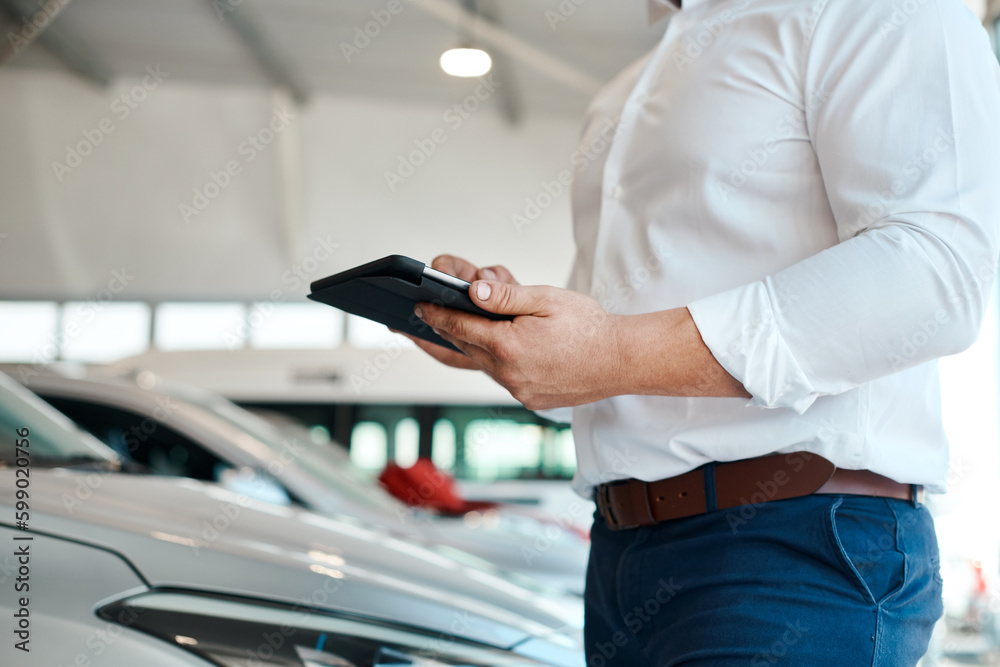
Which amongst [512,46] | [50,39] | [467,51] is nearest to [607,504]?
[467,51]

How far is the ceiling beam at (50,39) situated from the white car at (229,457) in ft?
28.9

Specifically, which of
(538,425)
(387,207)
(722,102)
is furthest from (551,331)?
(387,207)

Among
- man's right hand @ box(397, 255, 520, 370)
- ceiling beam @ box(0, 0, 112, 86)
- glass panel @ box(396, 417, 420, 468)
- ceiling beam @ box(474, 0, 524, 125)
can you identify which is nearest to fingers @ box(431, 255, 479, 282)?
man's right hand @ box(397, 255, 520, 370)

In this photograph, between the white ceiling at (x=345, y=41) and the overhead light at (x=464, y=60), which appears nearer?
the overhead light at (x=464, y=60)

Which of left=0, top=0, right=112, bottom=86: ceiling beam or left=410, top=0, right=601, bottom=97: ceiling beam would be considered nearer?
left=410, top=0, right=601, bottom=97: ceiling beam

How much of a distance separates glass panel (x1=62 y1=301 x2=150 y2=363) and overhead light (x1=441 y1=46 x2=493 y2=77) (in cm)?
583

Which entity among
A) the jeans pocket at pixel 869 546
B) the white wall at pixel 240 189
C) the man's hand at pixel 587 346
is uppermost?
the white wall at pixel 240 189

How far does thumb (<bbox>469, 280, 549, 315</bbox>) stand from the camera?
82 centimetres

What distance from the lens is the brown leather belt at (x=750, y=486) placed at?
89 cm

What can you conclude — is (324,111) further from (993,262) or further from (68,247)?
(993,262)

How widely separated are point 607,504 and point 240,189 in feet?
40.7

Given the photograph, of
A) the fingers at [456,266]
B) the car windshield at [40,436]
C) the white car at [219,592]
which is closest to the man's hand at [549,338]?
the fingers at [456,266]

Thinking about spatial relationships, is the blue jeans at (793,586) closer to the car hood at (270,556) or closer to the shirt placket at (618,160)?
the shirt placket at (618,160)

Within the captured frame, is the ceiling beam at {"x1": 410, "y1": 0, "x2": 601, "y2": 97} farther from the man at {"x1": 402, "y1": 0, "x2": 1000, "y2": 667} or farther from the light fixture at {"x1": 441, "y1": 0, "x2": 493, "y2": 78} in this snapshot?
the man at {"x1": 402, "y1": 0, "x2": 1000, "y2": 667}
